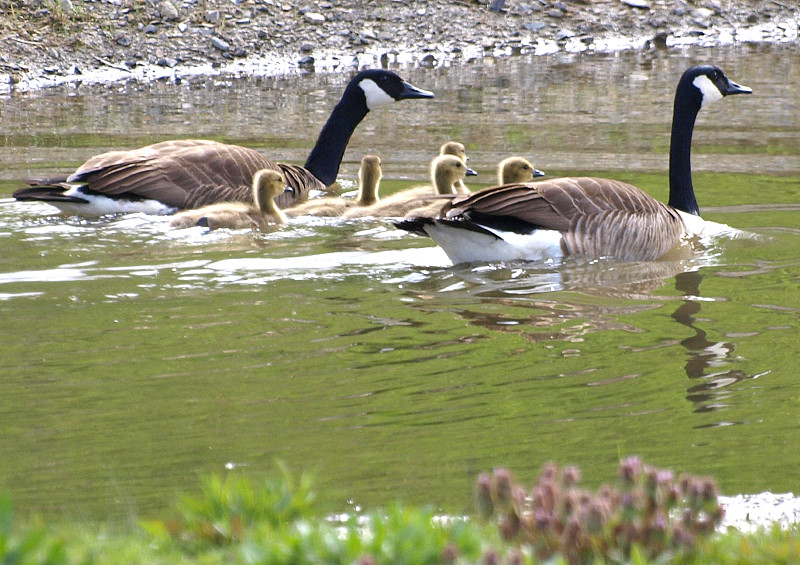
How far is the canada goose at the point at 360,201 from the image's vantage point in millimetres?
11328

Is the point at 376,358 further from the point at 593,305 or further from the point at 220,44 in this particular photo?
the point at 220,44

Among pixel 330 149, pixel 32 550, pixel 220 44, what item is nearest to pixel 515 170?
pixel 330 149

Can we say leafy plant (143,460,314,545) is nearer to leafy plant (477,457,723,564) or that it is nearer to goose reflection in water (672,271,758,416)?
leafy plant (477,457,723,564)

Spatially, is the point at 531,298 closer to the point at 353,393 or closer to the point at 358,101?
the point at 353,393

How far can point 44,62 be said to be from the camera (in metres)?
20.7

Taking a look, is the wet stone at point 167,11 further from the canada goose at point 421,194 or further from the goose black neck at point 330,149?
the canada goose at point 421,194

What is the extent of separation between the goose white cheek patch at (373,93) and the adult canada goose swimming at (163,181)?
4.88 ft

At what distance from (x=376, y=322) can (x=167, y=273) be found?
A: 2005 mm

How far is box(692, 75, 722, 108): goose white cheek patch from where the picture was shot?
11516 mm

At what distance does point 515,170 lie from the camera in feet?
36.9

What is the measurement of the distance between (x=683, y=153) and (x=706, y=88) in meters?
0.91

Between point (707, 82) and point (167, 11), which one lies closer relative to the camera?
point (707, 82)

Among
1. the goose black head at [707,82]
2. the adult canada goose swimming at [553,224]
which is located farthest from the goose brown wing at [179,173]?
the goose black head at [707,82]

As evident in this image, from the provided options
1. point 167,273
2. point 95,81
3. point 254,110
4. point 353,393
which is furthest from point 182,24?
point 353,393
